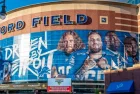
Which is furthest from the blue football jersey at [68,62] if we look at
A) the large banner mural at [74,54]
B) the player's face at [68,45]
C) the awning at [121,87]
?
the awning at [121,87]

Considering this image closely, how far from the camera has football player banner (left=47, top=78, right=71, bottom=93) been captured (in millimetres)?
62812

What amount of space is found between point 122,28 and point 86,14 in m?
8.92

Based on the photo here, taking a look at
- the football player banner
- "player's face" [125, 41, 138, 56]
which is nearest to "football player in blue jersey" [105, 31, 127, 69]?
"player's face" [125, 41, 138, 56]

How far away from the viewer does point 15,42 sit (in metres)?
83.8

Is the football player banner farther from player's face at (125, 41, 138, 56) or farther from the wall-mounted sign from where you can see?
player's face at (125, 41, 138, 56)

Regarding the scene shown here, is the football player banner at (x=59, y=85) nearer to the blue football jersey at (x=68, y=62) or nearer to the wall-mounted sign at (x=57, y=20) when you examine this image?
the blue football jersey at (x=68, y=62)

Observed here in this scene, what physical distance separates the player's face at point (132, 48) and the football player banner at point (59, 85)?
2174 centimetres

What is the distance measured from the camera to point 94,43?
78.1 metres

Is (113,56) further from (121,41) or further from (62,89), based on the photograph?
(62,89)

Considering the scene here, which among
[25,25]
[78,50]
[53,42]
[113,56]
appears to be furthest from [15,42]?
[113,56]

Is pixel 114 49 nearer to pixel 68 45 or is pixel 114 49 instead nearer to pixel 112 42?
pixel 112 42

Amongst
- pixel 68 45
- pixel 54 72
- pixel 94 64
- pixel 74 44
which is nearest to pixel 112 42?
pixel 94 64

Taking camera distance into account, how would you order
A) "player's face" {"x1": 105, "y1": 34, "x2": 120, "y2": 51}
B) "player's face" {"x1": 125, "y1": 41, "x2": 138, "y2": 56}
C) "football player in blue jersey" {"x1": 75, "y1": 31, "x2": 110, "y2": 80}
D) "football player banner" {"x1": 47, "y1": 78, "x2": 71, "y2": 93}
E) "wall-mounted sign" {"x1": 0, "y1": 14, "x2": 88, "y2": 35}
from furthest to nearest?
"player's face" {"x1": 125, "y1": 41, "x2": 138, "y2": 56} < "wall-mounted sign" {"x1": 0, "y1": 14, "x2": 88, "y2": 35} < "player's face" {"x1": 105, "y1": 34, "x2": 120, "y2": 51} < "football player in blue jersey" {"x1": 75, "y1": 31, "x2": 110, "y2": 80} < "football player banner" {"x1": 47, "y1": 78, "x2": 71, "y2": 93}

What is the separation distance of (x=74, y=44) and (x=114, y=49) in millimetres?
9118
